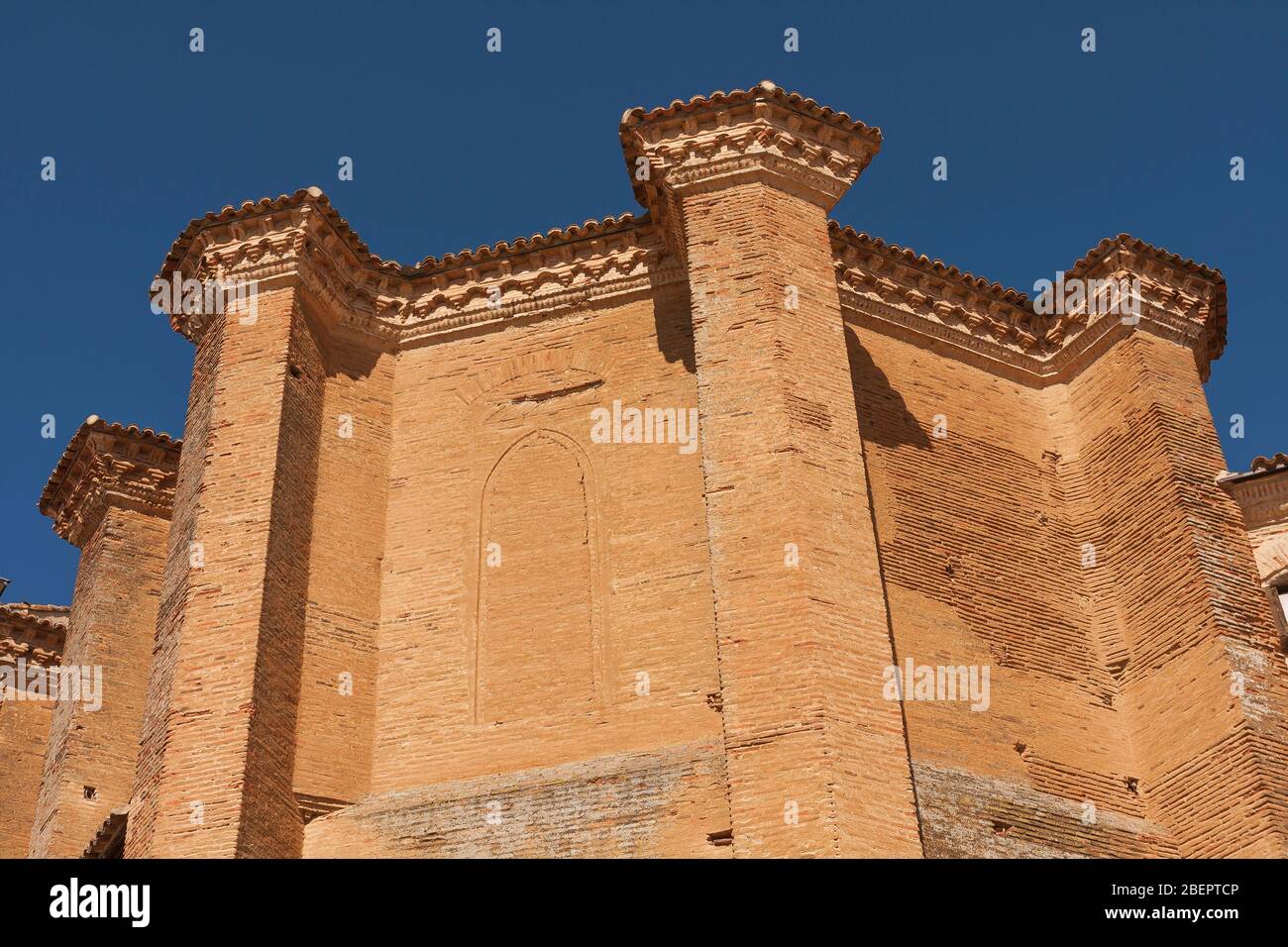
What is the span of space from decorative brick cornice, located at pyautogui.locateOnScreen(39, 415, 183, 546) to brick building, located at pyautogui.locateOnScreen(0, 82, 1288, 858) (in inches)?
11.6

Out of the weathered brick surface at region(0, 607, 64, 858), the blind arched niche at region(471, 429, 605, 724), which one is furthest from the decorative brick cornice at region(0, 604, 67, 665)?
the blind arched niche at region(471, 429, 605, 724)

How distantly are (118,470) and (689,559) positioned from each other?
21.7 ft

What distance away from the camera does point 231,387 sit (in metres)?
14.4

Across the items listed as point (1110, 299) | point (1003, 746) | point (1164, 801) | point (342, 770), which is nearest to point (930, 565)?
point (1003, 746)

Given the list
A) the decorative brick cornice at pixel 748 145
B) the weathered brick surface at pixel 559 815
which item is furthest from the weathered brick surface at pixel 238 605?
the decorative brick cornice at pixel 748 145

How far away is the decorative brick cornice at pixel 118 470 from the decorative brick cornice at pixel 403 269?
2110 mm

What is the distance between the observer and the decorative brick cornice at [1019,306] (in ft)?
51.9

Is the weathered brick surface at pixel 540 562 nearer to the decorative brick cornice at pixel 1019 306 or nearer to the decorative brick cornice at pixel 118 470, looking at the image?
the decorative brick cornice at pixel 1019 306

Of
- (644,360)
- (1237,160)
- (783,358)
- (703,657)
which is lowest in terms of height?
(703,657)

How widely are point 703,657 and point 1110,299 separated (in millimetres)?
5611

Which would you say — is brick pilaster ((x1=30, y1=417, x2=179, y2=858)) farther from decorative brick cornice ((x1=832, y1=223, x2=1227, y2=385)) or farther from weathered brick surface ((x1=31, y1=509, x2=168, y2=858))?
decorative brick cornice ((x1=832, y1=223, x2=1227, y2=385))

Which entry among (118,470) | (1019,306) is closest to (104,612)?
(118,470)

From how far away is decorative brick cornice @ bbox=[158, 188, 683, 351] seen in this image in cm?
1516

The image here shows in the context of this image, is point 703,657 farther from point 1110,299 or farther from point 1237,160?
point 1237,160
